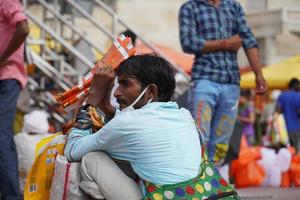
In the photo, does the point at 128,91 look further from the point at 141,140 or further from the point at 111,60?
the point at 111,60

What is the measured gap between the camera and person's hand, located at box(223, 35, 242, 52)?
5894 mm

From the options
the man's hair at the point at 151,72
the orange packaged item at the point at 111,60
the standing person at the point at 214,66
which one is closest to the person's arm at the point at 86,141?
the man's hair at the point at 151,72

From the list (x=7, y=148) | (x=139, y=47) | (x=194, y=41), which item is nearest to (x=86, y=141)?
(x=7, y=148)

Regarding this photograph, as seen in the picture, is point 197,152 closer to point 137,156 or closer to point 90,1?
point 137,156

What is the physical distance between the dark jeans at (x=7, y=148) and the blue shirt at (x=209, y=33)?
144 cm

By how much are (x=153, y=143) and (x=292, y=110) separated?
31.2 ft

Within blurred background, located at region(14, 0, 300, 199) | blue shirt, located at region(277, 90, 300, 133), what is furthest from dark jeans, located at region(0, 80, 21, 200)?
blue shirt, located at region(277, 90, 300, 133)

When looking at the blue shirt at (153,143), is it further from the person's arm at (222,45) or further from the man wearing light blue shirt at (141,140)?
the person's arm at (222,45)

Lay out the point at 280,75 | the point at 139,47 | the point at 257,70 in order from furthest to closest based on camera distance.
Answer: the point at 280,75 → the point at 139,47 → the point at 257,70

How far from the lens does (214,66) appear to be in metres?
5.88

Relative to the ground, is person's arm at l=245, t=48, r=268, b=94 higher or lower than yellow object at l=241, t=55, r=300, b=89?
higher

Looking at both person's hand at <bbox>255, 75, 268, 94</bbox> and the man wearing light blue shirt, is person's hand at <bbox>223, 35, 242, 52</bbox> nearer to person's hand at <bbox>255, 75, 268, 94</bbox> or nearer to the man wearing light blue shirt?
person's hand at <bbox>255, 75, 268, 94</bbox>

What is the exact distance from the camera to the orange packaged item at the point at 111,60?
13.3 feet

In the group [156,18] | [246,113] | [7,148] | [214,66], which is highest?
[214,66]
